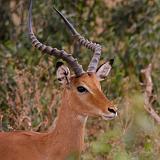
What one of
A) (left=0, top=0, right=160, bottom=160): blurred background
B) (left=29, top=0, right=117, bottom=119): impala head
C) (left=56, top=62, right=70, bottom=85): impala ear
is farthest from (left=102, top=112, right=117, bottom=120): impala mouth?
(left=0, top=0, right=160, bottom=160): blurred background

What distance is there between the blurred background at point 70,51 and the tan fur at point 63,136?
1.52 m

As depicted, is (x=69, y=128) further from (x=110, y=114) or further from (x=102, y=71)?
(x=102, y=71)

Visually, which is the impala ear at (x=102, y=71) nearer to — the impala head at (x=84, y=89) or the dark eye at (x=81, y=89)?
the impala head at (x=84, y=89)

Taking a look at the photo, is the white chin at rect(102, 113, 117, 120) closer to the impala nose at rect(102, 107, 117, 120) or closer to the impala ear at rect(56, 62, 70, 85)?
the impala nose at rect(102, 107, 117, 120)

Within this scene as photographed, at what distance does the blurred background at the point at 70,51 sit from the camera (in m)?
8.79

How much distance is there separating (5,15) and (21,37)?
43cm

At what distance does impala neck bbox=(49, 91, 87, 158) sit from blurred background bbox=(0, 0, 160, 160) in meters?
1.54

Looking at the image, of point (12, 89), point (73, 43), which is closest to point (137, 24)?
point (73, 43)

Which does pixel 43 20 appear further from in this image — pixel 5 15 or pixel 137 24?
pixel 137 24

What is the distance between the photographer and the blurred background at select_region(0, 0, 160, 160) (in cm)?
879

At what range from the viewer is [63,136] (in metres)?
6.71

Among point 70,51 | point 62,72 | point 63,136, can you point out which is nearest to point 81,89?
point 62,72

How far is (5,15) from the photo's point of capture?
10.8 meters

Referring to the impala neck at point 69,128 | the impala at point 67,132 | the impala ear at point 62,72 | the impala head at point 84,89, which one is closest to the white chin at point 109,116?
the impala head at point 84,89
